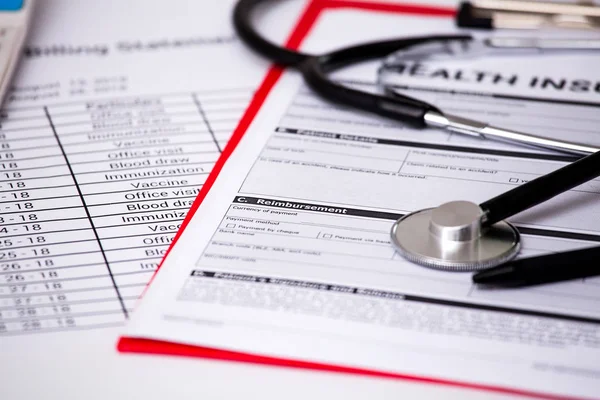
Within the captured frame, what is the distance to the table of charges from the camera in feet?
1.95

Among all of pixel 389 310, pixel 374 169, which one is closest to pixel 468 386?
pixel 389 310

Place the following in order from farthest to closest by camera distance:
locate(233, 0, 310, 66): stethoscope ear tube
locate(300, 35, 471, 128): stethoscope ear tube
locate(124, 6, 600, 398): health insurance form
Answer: locate(233, 0, 310, 66): stethoscope ear tube, locate(300, 35, 471, 128): stethoscope ear tube, locate(124, 6, 600, 398): health insurance form

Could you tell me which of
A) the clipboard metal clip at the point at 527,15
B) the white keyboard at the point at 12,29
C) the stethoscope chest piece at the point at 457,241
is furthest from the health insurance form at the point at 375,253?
the white keyboard at the point at 12,29

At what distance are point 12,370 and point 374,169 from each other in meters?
0.35

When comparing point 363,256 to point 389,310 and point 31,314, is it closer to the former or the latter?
point 389,310

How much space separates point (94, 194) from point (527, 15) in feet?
1.90

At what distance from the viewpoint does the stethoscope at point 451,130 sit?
23.2 inches

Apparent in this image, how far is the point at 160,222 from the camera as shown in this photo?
670 mm

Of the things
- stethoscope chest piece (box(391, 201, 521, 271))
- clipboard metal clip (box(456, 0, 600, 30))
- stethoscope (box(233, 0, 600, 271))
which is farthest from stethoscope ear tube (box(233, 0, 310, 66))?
stethoscope chest piece (box(391, 201, 521, 271))

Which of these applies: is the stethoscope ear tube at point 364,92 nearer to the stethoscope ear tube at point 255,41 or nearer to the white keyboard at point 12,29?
the stethoscope ear tube at point 255,41

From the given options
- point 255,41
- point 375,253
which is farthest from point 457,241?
point 255,41

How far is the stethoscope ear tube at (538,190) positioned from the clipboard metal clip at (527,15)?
1.23 feet

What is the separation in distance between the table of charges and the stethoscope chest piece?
199mm

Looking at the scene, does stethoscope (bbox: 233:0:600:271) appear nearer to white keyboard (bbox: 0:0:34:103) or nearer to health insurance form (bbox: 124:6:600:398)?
health insurance form (bbox: 124:6:600:398)
